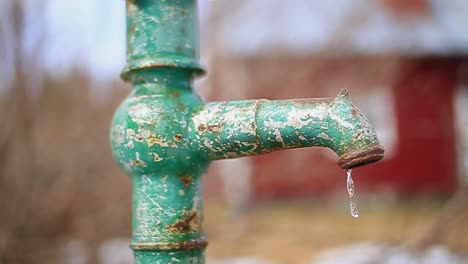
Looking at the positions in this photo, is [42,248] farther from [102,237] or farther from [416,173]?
[416,173]

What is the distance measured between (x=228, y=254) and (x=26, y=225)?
1.85 meters

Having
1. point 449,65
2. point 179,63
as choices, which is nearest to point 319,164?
point 449,65

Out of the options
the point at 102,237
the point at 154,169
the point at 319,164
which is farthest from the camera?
the point at 319,164

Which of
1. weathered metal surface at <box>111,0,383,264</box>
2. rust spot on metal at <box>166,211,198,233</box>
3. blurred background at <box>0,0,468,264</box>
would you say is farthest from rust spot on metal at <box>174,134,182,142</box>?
blurred background at <box>0,0,468,264</box>

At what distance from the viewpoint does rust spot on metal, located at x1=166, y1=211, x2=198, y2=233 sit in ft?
3.01

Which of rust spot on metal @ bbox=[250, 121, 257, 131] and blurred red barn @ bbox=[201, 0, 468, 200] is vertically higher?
blurred red barn @ bbox=[201, 0, 468, 200]

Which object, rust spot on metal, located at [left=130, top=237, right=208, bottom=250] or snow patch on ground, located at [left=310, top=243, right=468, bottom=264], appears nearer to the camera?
rust spot on metal, located at [left=130, top=237, right=208, bottom=250]

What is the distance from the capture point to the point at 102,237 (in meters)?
3.59

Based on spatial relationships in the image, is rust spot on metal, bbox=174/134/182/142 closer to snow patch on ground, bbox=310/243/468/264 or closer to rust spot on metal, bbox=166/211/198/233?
rust spot on metal, bbox=166/211/198/233

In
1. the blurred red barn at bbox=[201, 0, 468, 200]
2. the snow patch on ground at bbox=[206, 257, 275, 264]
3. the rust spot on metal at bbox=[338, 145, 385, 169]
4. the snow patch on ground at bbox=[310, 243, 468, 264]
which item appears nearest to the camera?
the rust spot on metal at bbox=[338, 145, 385, 169]

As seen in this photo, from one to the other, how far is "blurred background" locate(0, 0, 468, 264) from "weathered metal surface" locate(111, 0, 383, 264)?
157 centimetres

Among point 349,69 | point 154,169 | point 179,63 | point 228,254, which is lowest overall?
point 228,254

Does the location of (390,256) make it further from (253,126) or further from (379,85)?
(379,85)

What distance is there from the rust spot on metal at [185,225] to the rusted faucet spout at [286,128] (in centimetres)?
10
